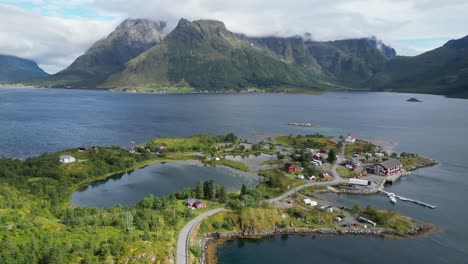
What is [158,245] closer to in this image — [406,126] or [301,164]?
[301,164]

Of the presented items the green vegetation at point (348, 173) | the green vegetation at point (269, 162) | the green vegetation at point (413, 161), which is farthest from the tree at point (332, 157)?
the green vegetation at point (413, 161)

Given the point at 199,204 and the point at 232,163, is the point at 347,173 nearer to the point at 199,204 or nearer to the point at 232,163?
the point at 232,163

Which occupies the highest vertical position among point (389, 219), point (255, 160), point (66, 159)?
point (66, 159)

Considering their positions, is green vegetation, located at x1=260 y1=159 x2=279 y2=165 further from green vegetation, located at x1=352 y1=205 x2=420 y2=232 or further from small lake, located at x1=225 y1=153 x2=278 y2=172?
green vegetation, located at x1=352 y1=205 x2=420 y2=232

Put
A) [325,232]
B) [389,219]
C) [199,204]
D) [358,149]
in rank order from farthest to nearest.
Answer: [358,149]
[199,204]
[389,219]
[325,232]

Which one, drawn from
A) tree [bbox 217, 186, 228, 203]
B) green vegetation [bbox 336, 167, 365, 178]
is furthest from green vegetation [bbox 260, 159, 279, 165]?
tree [bbox 217, 186, 228, 203]

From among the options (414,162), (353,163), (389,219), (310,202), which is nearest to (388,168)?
(353,163)
